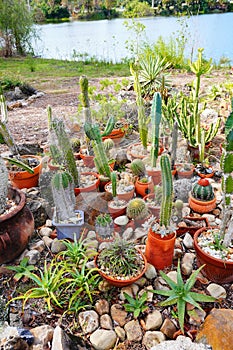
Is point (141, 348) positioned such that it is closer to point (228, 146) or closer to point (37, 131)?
point (228, 146)

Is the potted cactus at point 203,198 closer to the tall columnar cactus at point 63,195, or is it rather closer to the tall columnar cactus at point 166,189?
the tall columnar cactus at point 166,189

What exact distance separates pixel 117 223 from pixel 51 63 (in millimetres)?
9187

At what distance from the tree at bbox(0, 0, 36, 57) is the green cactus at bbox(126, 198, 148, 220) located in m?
10.8

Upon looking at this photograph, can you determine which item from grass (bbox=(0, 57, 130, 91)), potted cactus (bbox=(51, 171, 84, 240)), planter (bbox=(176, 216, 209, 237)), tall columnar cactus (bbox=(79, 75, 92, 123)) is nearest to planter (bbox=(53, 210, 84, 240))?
potted cactus (bbox=(51, 171, 84, 240))

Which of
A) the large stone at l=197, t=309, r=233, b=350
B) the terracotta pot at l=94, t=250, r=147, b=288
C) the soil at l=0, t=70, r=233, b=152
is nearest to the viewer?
the large stone at l=197, t=309, r=233, b=350

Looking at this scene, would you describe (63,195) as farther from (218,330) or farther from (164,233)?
(218,330)

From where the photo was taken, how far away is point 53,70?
30.1 ft

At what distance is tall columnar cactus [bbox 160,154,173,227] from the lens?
1947mm

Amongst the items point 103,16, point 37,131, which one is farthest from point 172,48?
point 103,16

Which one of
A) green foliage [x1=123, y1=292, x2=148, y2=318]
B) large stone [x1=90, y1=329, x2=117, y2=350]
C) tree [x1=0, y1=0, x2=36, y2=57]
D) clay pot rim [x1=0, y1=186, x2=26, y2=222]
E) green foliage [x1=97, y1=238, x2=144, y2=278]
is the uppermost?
tree [x1=0, y1=0, x2=36, y2=57]

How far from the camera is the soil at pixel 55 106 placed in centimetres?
447

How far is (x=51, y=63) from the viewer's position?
10.4m

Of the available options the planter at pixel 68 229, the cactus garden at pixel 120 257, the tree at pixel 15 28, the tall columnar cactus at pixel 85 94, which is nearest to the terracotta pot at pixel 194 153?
the cactus garden at pixel 120 257

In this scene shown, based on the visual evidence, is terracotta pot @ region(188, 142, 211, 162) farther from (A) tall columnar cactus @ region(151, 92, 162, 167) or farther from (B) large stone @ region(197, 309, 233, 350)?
(B) large stone @ region(197, 309, 233, 350)
